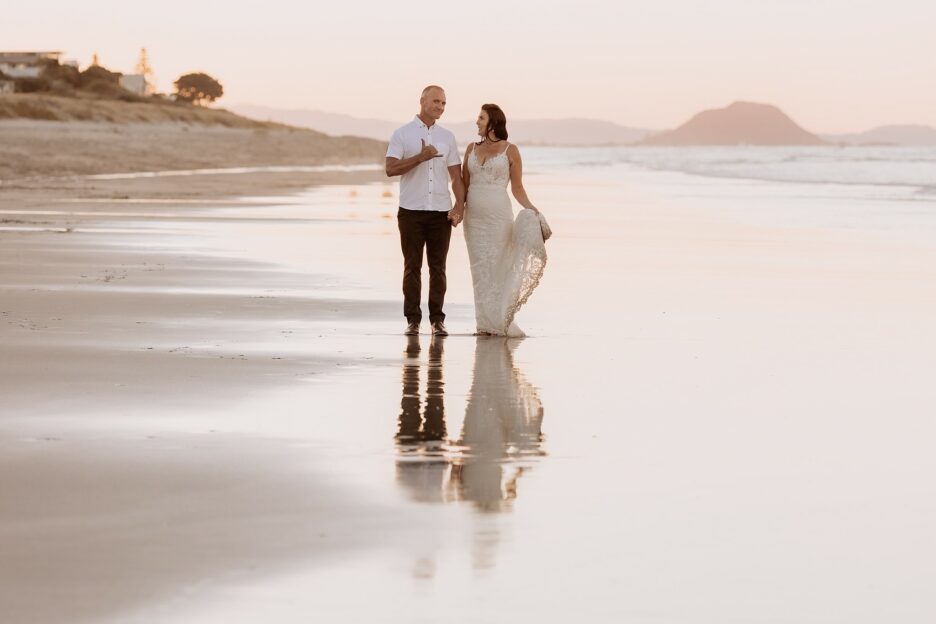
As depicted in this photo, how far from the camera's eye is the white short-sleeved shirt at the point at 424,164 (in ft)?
41.3

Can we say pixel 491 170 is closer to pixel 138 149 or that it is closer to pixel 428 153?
pixel 428 153

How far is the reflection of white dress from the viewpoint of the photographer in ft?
40.6

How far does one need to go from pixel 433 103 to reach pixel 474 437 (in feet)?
17.2

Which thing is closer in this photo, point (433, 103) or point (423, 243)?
point (433, 103)

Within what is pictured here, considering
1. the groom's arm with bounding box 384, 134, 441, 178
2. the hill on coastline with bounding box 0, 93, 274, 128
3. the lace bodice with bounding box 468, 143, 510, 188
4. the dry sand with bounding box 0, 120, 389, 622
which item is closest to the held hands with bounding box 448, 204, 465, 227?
the lace bodice with bounding box 468, 143, 510, 188

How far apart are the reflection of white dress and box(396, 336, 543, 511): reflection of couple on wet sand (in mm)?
1859

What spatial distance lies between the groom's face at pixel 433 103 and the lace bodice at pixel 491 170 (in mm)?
419

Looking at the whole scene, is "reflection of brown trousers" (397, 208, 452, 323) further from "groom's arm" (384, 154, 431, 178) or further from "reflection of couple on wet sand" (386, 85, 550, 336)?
"groom's arm" (384, 154, 431, 178)

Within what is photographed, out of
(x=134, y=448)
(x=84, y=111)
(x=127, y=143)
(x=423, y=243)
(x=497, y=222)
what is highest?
(x=84, y=111)

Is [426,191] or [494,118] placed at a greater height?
[494,118]

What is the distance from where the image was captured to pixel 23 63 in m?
171

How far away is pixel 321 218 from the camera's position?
2825 centimetres

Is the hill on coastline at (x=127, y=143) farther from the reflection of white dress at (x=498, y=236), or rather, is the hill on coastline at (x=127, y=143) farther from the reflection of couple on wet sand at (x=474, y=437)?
the reflection of couple on wet sand at (x=474, y=437)

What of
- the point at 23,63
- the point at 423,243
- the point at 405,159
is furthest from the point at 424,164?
the point at 23,63
